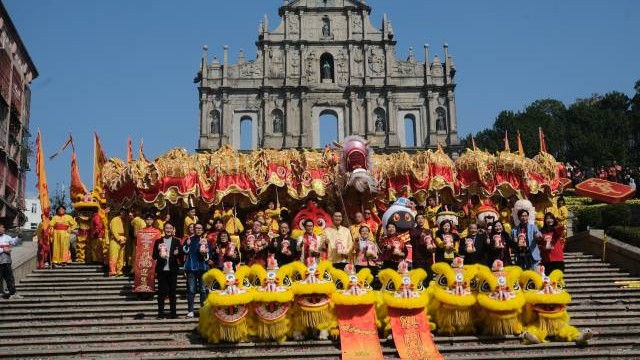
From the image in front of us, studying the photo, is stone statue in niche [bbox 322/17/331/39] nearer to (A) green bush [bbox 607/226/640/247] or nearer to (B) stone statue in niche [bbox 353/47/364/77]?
(B) stone statue in niche [bbox 353/47/364/77]

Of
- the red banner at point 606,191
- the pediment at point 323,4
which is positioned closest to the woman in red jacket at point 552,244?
the red banner at point 606,191

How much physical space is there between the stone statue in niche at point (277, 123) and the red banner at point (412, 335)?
36972 mm

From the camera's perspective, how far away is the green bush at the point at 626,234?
14863 millimetres

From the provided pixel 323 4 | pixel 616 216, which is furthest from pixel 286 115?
pixel 616 216

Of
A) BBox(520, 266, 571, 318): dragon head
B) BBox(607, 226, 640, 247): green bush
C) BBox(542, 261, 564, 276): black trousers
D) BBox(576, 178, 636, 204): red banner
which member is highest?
BBox(576, 178, 636, 204): red banner

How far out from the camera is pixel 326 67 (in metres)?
46.5

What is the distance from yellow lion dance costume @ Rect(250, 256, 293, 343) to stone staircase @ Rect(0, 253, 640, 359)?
184 millimetres

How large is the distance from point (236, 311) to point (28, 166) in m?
37.4

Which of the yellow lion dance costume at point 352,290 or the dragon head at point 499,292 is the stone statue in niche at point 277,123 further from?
the dragon head at point 499,292

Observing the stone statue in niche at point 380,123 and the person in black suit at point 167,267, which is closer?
the person in black suit at point 167,267

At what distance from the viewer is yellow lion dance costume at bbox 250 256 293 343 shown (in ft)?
27.4

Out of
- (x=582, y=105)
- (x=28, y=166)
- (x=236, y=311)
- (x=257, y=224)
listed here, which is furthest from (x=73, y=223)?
(x=582, y=105)

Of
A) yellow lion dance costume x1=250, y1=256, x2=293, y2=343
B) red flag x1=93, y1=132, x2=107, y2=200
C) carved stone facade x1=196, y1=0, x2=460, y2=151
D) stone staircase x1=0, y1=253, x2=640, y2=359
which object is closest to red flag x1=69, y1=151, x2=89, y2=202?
red flag x1=93, y1=132, x2=107, y2=200

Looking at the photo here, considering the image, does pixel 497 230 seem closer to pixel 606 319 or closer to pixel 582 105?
pixel 606 319
